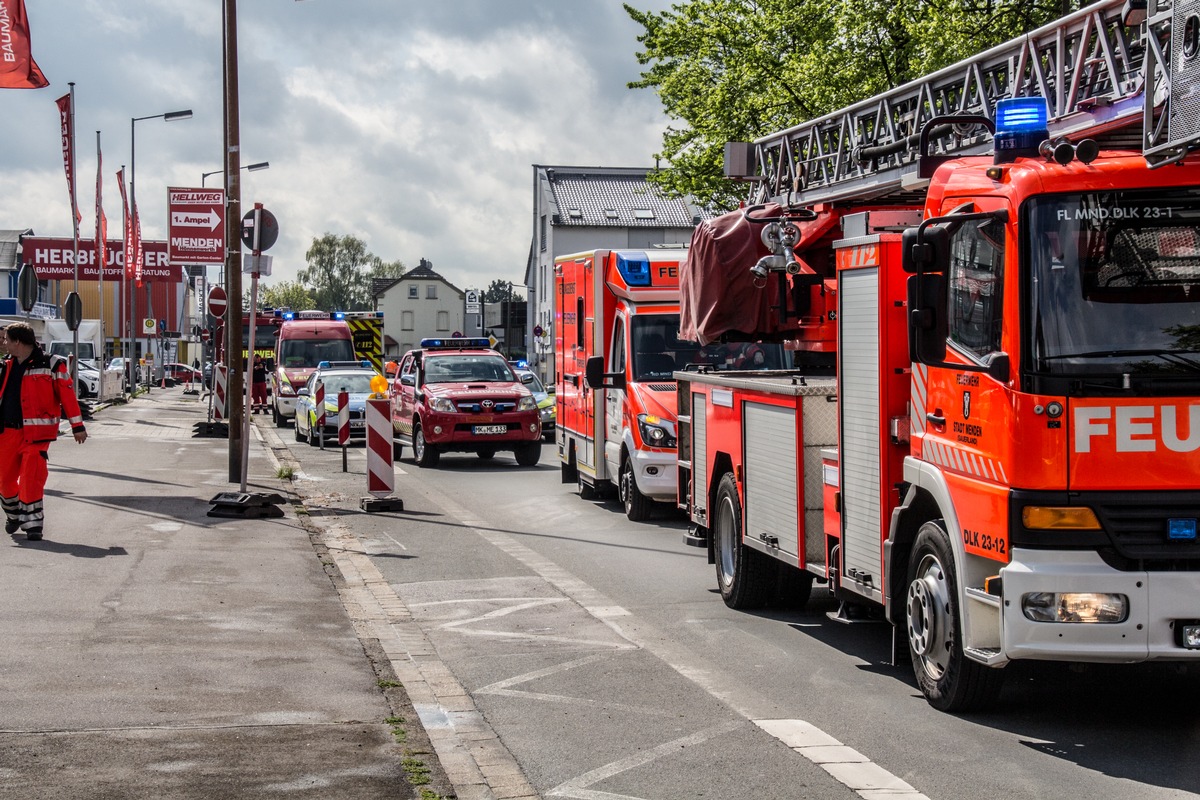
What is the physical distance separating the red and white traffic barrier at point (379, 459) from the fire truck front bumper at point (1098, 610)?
10.7 meters

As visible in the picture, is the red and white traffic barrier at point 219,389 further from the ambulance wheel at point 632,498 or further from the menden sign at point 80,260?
the menden sign at point 80,260

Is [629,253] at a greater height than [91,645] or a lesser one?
greater

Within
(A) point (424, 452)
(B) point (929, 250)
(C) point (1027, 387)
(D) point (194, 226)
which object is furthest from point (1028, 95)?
(D) point (194, 226)

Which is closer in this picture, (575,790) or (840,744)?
(575,790)

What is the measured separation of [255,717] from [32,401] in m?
7.35

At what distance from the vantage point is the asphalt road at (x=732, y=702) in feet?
19.6

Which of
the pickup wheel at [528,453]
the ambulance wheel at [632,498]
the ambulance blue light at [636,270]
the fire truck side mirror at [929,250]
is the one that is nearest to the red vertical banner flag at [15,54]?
the ambulance blue light at [636,270]

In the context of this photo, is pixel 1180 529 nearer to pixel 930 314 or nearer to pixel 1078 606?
pixel 1078 606

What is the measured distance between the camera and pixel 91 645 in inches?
326

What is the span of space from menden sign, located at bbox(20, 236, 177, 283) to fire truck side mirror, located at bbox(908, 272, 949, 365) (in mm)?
52433

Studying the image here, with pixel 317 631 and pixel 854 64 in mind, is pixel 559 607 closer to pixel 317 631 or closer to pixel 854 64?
pixel 317 631

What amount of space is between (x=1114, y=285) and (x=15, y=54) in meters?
14.4

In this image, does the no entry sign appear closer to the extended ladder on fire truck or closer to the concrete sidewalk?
the concrete sidewalk

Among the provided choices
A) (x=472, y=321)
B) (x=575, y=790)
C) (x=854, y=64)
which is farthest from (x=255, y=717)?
(x=472, y=321)
